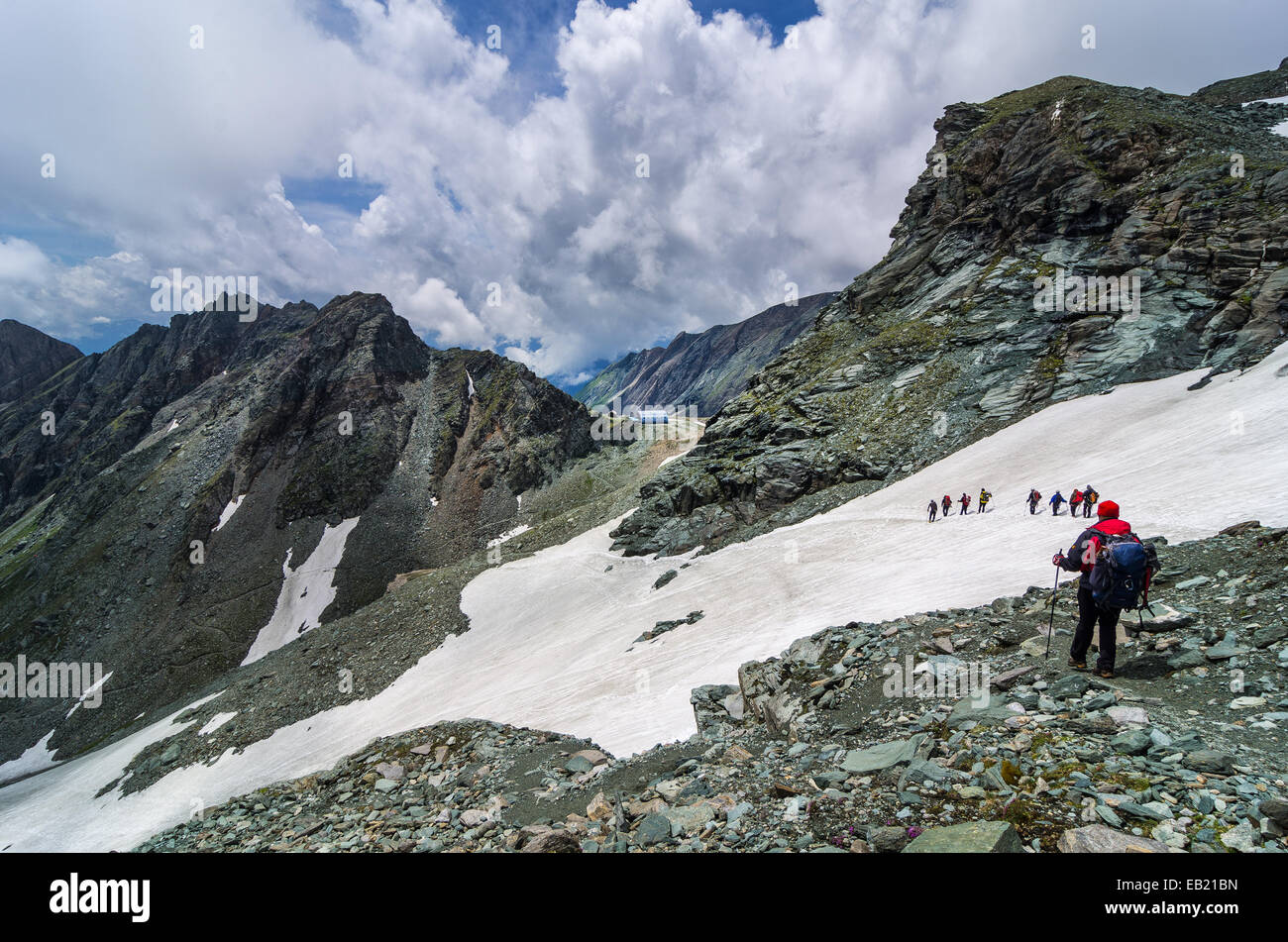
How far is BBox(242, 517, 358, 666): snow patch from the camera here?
73.2 meters

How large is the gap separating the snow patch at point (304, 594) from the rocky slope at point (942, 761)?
69158mm

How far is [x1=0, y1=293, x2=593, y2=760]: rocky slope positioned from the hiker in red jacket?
3359 inches

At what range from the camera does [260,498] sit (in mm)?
95625

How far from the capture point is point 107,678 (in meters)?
71.9

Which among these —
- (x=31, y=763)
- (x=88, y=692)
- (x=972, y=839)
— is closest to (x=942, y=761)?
(x=972, y=839)

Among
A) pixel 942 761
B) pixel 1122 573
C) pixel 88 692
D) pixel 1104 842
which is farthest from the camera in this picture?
pixel 88 692

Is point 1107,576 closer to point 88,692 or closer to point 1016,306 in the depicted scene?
point 1016,306

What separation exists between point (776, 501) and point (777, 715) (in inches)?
1275

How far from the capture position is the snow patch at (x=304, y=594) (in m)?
73.2

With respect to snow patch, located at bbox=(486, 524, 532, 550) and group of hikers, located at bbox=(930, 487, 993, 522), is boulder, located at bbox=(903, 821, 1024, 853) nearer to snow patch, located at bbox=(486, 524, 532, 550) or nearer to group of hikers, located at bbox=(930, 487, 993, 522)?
group of hikers, located at bbox=(930, 487, 993, 522)

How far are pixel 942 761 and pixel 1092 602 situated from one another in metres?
4.14

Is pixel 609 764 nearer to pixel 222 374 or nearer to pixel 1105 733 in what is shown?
pixel 1105 733

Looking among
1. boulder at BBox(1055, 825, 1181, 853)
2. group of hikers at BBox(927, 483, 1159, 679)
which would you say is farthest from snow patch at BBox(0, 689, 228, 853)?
group of hikers at BBox(927, 483, 1159, 679)

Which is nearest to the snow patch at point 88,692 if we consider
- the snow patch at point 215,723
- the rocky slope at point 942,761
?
the snow patch at point 215,723
